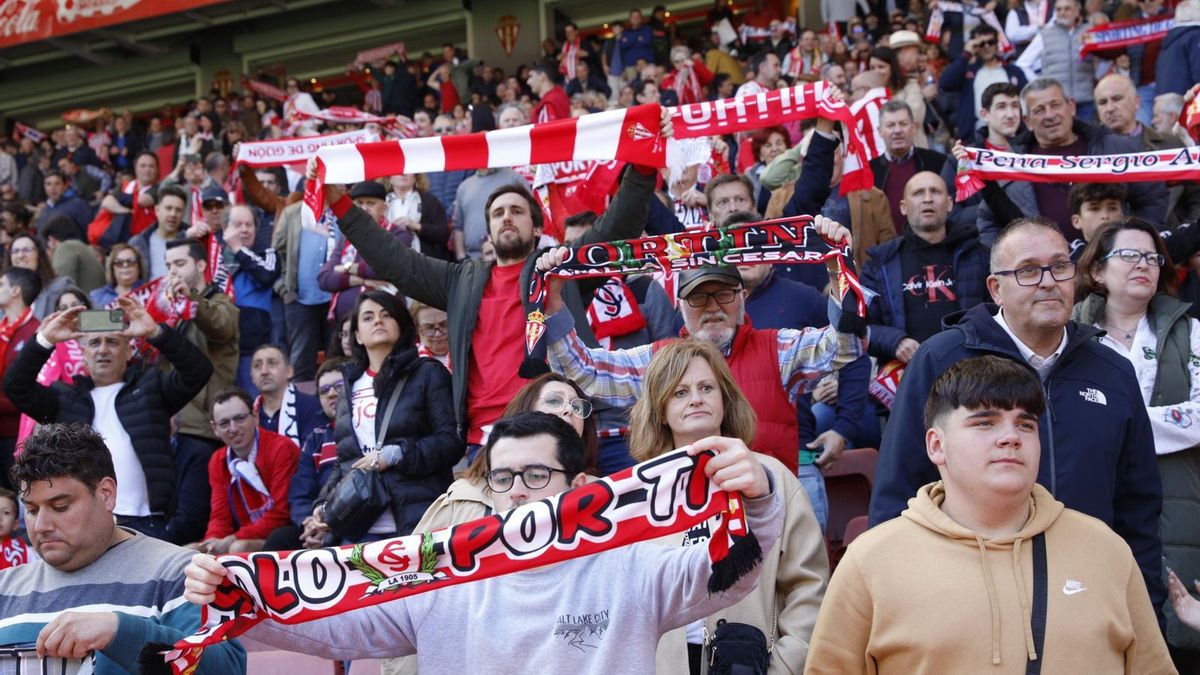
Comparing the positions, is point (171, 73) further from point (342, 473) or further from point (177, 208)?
point (342, 473)

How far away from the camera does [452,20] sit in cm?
2394

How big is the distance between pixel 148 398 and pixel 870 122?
4.51 meters

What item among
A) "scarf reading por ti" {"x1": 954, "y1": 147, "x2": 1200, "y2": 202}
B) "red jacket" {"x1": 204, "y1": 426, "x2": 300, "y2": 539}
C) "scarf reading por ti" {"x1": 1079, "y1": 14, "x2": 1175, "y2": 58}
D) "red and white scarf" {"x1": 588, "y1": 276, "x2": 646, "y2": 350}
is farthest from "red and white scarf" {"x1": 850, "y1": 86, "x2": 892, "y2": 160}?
"red jacket" {"x1": 204, "y1": 426, "x2": 300, "y2": 539}

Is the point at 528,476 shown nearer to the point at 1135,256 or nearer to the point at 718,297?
the point at 718,297

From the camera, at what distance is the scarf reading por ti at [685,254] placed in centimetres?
541

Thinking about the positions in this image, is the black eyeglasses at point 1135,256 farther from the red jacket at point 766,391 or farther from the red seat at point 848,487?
the red seat at point 848,487

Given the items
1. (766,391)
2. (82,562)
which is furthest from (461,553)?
(766,391)

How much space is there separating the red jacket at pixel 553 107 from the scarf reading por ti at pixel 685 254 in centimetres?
867

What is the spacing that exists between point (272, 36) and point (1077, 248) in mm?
20923

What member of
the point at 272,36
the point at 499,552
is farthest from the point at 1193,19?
the point at 272,36

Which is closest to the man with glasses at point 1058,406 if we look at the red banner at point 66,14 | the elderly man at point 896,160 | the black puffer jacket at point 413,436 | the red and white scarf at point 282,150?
the black puffer jacket at point 413,436

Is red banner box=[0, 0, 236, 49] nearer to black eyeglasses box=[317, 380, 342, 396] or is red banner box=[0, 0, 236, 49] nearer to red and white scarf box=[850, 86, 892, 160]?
red and white scarf box=[850, 86, 892, 160]

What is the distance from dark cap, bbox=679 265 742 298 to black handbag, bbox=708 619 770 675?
6.73ft

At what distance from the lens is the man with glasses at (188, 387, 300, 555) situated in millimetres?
7246
